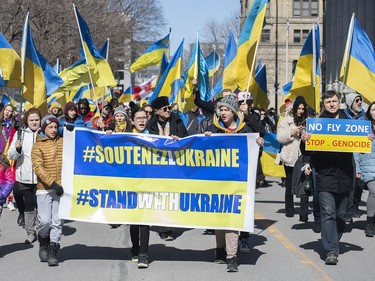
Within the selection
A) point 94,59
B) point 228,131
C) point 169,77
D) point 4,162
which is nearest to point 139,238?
point 228,131

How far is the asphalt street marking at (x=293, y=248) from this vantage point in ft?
27.3

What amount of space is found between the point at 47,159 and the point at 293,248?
3145mm

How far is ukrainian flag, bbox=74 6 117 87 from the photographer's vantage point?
1340 cm

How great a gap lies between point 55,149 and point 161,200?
4.15ft

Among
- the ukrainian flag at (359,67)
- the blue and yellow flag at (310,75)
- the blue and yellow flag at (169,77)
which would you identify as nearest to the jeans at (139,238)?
the ukrainian flag at (359,67)

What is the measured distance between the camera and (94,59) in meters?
14.1

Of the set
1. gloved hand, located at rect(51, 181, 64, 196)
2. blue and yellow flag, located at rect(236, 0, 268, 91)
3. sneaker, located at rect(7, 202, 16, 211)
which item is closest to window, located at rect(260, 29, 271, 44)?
sneaker, located at rect(7, 202, 16, 211)

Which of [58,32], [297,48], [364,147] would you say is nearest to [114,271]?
[364,147]

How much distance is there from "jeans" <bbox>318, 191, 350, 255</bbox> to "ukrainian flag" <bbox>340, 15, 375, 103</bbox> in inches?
79.1

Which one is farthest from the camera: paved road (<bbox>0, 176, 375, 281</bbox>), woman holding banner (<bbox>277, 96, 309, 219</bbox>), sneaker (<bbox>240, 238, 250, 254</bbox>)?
woman holding banner (<bbox>277, 96, 309, 219</bbox>)

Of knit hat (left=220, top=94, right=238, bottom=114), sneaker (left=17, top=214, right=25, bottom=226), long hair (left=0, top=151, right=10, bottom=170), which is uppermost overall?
knit hat (left=220, top=94, right=238, bottom=114)

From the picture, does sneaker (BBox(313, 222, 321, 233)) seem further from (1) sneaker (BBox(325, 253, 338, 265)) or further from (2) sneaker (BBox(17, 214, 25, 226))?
(2) sneaker (BBox(17, 214, 25, 226))

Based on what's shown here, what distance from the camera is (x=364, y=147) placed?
9305 millimetres

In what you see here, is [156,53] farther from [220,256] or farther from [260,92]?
[220,256]
